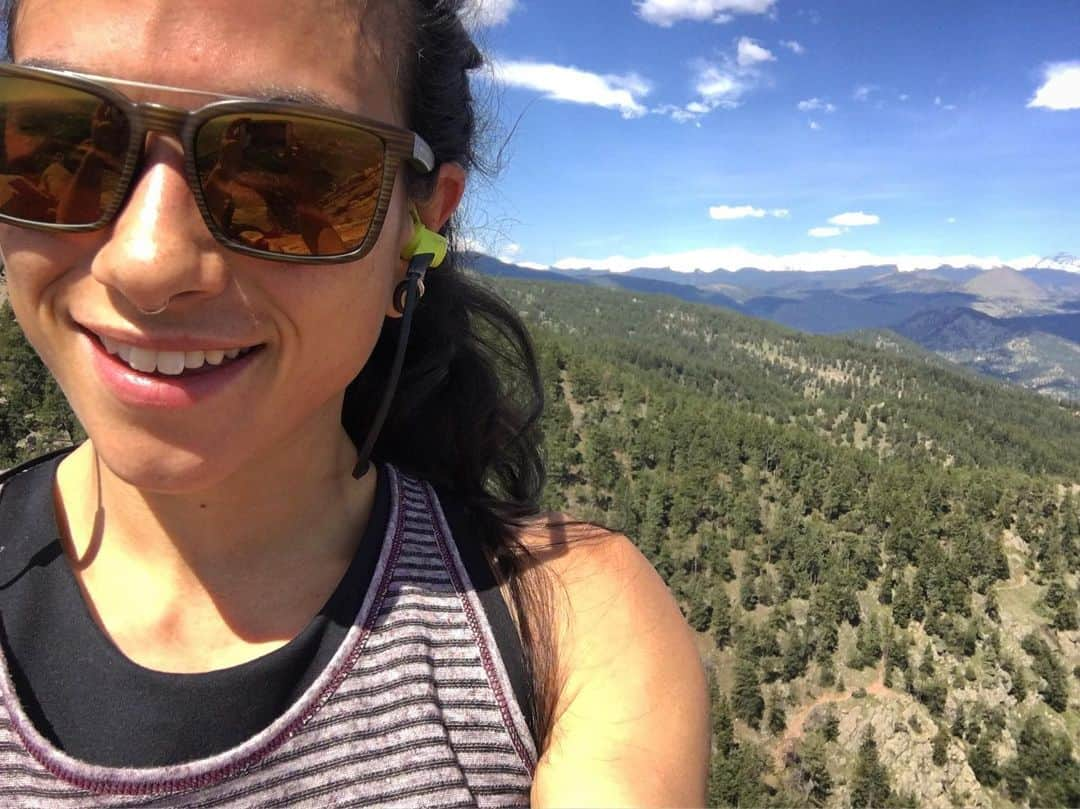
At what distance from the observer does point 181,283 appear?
3.32 feet

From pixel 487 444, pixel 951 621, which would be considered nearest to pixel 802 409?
pixel 951 621

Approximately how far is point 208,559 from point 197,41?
917 mm

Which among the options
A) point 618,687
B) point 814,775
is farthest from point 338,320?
point 814,775

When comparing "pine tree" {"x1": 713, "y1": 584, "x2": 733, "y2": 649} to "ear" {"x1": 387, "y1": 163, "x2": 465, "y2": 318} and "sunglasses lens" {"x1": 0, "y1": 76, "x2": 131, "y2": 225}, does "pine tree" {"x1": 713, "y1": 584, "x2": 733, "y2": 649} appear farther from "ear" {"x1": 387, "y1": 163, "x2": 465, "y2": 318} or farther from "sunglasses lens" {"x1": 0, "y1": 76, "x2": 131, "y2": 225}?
"sunglasses lens" {"x1": 0, "y1": 76, "x2": 131, "y2": 225}

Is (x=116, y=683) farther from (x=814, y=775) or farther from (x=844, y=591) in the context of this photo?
(x=844, y=591)

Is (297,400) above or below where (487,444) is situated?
above

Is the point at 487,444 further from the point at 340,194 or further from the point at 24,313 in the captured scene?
the point at 24,313

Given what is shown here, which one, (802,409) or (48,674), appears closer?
(48,674)

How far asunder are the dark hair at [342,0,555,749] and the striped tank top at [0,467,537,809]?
0.10 m

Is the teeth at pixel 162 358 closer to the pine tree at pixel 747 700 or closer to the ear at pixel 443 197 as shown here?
the ear at pixel 443 197

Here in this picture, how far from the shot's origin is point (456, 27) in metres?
1.51

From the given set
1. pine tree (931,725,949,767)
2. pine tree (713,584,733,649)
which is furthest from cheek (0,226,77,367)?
pine tree (931,725,949,767)

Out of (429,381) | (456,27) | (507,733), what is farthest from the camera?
(429,381)

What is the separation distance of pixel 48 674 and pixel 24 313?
1.97 ft
